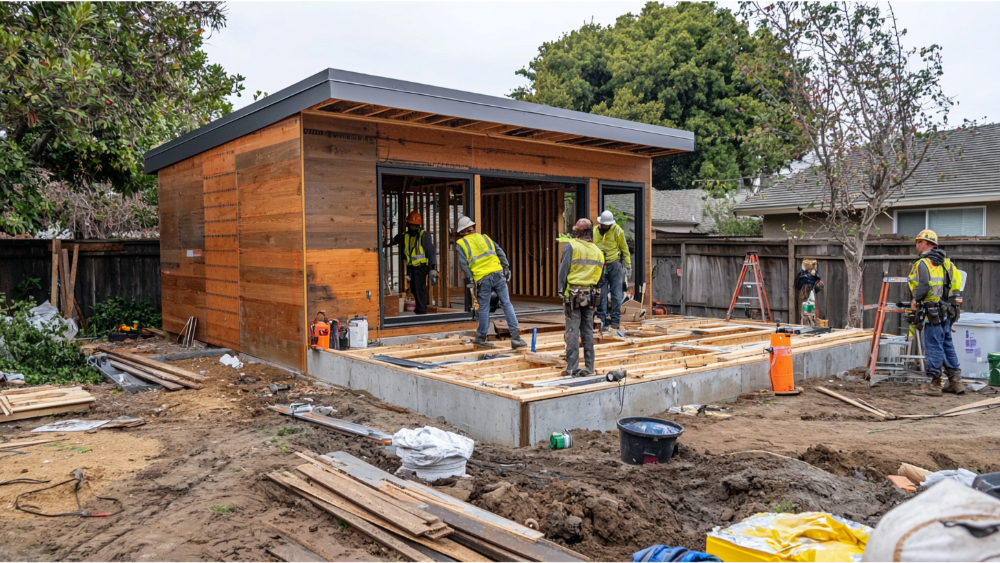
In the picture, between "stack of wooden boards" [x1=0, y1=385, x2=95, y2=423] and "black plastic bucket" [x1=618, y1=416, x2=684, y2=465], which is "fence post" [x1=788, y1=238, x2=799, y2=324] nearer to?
"black plastic bucket" [x1=618, y1=416, x2=684, y2=465]

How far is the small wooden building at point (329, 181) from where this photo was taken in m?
8.97

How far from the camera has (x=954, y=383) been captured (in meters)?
8.59

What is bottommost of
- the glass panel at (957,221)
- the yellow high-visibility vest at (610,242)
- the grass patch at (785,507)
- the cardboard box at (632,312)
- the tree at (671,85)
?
the grass patch at (785,507)

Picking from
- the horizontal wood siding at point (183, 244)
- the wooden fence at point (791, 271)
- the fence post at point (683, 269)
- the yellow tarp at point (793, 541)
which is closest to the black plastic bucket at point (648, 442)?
the yellow tarp at point (793, 541)

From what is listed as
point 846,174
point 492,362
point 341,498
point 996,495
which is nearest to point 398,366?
point 492,362

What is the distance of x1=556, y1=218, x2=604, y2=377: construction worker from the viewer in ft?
23.3

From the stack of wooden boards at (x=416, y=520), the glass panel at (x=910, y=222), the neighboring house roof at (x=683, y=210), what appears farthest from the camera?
the neighboring house roof at (x=683, y=210)

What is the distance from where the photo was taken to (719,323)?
1243 centimetres

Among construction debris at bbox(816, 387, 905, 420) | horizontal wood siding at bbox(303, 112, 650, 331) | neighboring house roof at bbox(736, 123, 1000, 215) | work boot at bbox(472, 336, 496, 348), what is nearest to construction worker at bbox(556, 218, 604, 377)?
work boot at bbox(472, 336, 496, 348)

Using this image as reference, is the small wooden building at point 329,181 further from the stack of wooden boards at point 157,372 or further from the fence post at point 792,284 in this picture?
the fence post at point 792,284

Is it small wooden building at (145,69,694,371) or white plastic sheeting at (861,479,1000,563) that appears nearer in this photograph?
white plastic sheeting at (861,479,1000,563)

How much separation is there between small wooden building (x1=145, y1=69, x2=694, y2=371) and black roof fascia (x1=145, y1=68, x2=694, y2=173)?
0.07 feet

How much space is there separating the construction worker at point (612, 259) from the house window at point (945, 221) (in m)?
10.0

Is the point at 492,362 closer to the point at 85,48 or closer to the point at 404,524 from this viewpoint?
the point at 404,524
